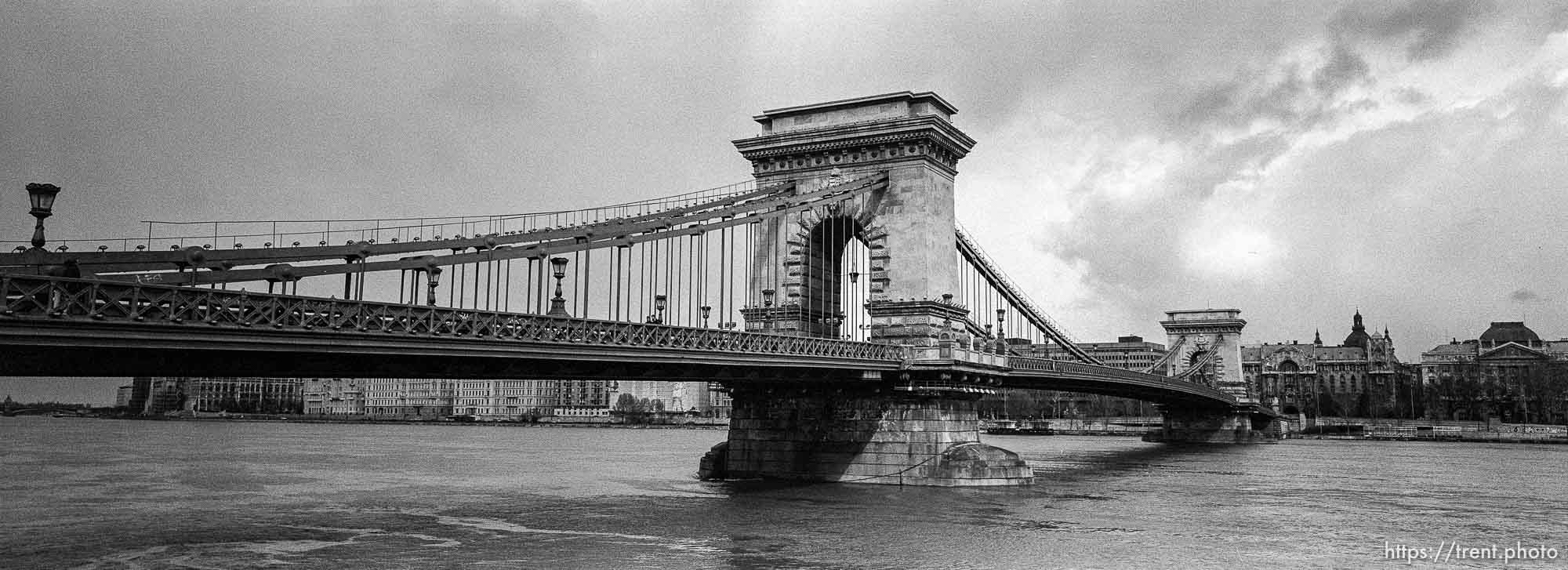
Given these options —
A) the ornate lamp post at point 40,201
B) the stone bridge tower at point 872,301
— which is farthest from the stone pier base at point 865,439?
the ornate lamp post at point 40,201

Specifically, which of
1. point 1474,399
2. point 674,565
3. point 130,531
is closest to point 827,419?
point 674,565

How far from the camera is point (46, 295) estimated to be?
1967 cm

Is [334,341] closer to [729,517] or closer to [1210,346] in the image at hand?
[729,517]

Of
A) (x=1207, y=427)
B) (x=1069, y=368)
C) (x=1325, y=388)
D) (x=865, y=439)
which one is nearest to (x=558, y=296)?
(x=865, y=439)

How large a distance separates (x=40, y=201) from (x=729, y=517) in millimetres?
20551

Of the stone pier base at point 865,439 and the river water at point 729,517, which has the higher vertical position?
the stone pier base at point 865,439

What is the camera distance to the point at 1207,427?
11662 cm

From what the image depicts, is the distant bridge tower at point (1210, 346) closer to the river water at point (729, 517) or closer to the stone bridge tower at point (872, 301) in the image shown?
the river water at point (729, 517)

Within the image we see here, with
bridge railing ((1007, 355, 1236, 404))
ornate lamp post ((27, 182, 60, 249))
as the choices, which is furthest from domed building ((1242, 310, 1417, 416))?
ornate lamp post ((27, 182, 60, 249))

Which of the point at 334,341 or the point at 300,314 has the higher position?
the point at 300,314

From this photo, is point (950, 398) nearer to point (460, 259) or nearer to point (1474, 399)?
point (460, 259)

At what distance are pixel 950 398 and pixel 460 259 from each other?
22534mm

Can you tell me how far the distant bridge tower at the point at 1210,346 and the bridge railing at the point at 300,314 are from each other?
94709 millimetres

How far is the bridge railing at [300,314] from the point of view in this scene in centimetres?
1923
